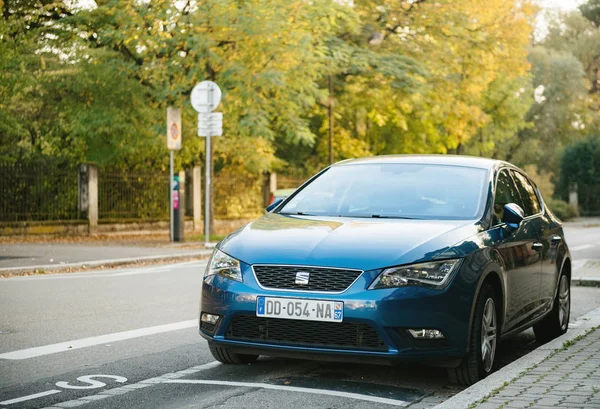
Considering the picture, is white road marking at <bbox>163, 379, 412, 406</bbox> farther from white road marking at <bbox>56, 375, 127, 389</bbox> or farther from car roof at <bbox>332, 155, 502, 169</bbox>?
car roof at <bbox>332, 155, 502, 169</bbox>

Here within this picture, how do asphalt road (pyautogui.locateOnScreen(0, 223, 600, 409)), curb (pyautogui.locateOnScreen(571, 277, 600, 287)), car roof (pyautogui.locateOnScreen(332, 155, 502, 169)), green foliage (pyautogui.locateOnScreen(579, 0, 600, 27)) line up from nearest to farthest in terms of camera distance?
asphalt road (pyautogui.locateOnScreen(0, 223, 600, 409))
car roof (pyautogui.locateOnScreen(332, 155, 502, 169))
curb (pyautogui.locateOnScreen(571, 277, 600, 287))
green foliage (pyautogui.locateOnScreen(579, 0, 600, 27))

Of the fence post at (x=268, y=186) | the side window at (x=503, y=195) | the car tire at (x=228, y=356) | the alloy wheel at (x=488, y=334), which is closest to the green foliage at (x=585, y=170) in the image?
the fence post at (x=268, y=186)

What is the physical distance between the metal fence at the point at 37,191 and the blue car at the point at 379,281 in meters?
18.5

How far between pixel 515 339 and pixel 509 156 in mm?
57799

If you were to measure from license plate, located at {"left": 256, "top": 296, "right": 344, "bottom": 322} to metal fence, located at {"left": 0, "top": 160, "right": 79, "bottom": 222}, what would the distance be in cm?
1963

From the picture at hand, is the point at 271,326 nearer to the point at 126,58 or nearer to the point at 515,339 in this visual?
the point at 515,339

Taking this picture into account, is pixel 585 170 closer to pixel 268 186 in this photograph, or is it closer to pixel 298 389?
pixel 268 186

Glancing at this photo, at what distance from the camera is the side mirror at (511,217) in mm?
7688

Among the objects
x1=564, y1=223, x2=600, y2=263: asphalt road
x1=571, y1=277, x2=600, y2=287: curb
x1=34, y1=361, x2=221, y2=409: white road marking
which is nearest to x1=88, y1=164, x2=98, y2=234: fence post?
x1=564, y1=223, x2=600, y2=263: asphalt road

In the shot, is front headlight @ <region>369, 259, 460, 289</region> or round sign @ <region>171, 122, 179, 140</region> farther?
round sign @ <region>171, 122, 179, 140</region>

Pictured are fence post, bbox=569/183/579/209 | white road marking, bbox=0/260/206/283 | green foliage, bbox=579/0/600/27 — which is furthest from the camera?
green foliage, bbox=579/0/600/27

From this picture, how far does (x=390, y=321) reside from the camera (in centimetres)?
635

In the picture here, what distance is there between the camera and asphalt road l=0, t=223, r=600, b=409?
6285 mm

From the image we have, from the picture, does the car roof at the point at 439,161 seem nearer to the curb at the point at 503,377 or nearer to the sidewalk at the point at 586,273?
the curb at the point at 503,377
